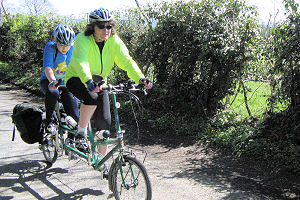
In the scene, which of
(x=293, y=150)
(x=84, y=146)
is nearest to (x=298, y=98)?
(x=293, y=150)

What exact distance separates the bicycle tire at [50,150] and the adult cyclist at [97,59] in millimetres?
1012

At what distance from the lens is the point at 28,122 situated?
467 cm

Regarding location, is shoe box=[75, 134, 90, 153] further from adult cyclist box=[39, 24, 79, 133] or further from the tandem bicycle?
adult cyclist box=[39, 24, 79, 133]

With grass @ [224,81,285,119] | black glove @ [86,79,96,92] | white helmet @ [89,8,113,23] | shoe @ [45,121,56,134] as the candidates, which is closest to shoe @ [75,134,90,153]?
shoe @ [45,121,56,134]

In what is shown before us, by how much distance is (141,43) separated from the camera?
748 centimetres

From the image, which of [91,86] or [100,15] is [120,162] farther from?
[100,15]

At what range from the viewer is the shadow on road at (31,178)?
402 cm

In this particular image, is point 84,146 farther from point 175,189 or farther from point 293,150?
point 293,150

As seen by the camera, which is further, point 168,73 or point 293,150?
point 168,73

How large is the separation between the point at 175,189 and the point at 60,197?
4.76ft

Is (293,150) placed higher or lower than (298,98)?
lower

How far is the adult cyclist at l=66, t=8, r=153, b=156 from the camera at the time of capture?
11.8 feet

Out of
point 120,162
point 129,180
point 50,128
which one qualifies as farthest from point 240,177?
point 50,128

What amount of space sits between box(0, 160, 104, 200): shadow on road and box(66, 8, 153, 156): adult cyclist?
2.30 feet
